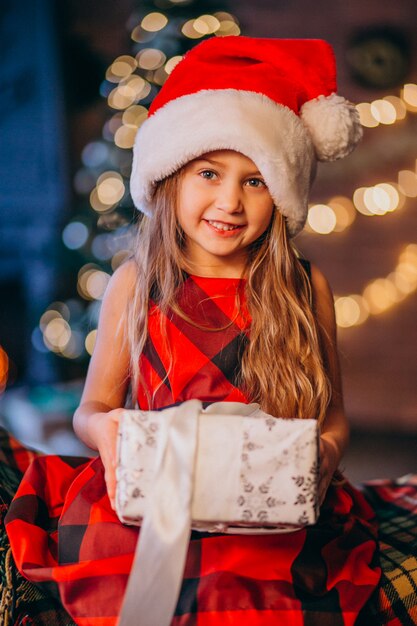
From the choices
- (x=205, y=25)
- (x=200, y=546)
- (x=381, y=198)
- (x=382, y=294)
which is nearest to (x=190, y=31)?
(x=205, y=25)

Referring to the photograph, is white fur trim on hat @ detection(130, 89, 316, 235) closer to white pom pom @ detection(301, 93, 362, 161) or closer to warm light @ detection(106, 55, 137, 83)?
white pom pom @ detection(301, 93, 362, 161)

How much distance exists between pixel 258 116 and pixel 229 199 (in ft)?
0.42

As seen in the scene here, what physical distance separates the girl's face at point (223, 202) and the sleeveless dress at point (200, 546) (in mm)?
117

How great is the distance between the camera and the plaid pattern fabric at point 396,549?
1029mm

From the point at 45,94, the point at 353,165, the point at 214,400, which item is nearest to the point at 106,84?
the point at 45,94

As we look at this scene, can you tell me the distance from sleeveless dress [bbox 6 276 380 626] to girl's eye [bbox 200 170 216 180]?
204 millimetres

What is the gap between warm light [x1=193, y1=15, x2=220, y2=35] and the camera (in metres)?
2.33

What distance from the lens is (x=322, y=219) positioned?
2957mm

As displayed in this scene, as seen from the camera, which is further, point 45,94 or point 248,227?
point 45,94

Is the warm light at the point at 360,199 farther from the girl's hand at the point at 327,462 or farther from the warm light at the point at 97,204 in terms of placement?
the girl's hand at the point at 327,462

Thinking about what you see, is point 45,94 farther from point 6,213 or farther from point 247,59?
point 247,59

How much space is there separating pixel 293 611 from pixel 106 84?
79.0 inches

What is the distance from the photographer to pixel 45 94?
3.09 meters

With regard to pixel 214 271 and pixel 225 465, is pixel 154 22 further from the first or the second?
pixel 225 465
